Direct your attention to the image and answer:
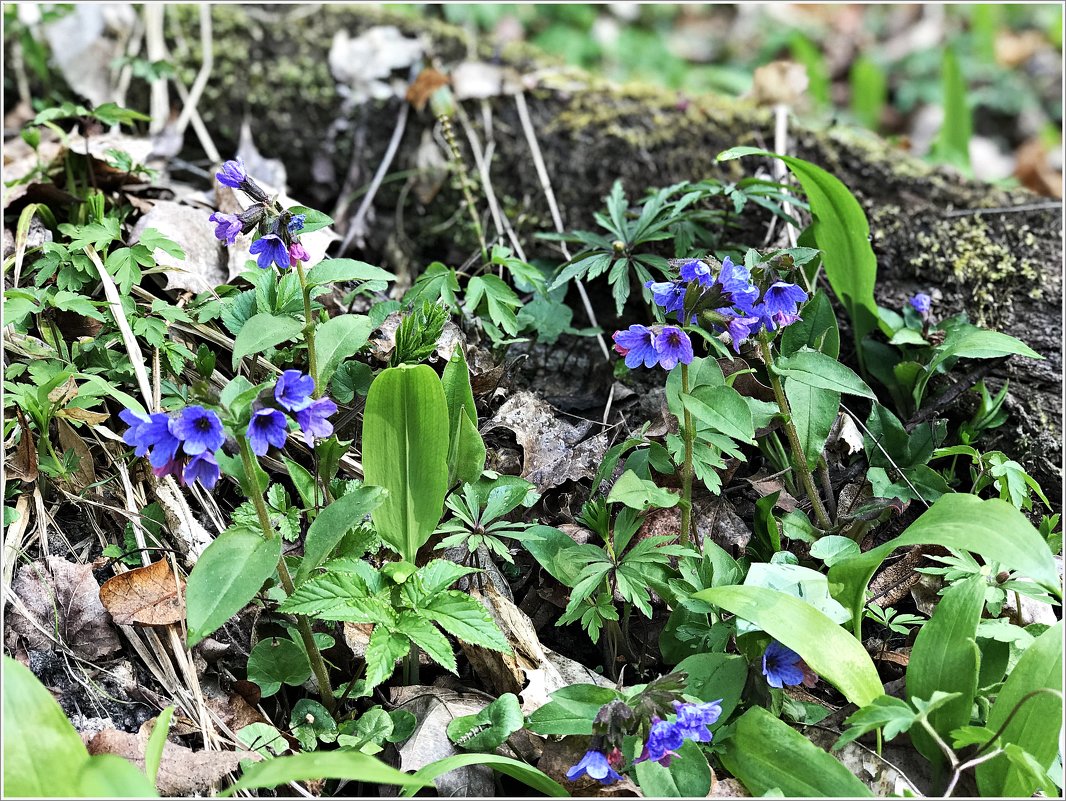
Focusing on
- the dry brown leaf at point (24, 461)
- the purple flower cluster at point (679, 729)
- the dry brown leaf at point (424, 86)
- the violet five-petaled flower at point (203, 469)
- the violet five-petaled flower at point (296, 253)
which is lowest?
the purple flower cluster at point (679, 729)

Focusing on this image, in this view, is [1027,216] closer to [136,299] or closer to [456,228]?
[456,228]

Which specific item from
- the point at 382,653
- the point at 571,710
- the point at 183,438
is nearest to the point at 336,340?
the point at 183,438

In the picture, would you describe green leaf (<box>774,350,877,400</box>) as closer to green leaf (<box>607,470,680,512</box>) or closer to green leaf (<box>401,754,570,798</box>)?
green leaf (<box>607,470,680,512</box>)

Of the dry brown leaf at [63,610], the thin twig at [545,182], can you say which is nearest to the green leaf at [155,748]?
the dry brown leaf at [63,610]

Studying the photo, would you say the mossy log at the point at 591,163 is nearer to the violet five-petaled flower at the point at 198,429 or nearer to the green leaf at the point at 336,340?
the green leaf at the point at 336,340

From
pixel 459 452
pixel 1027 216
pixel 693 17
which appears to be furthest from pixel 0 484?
pixel 693 17

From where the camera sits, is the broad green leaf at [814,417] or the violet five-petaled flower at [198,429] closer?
the violet five-petaled flower at [198,429]
